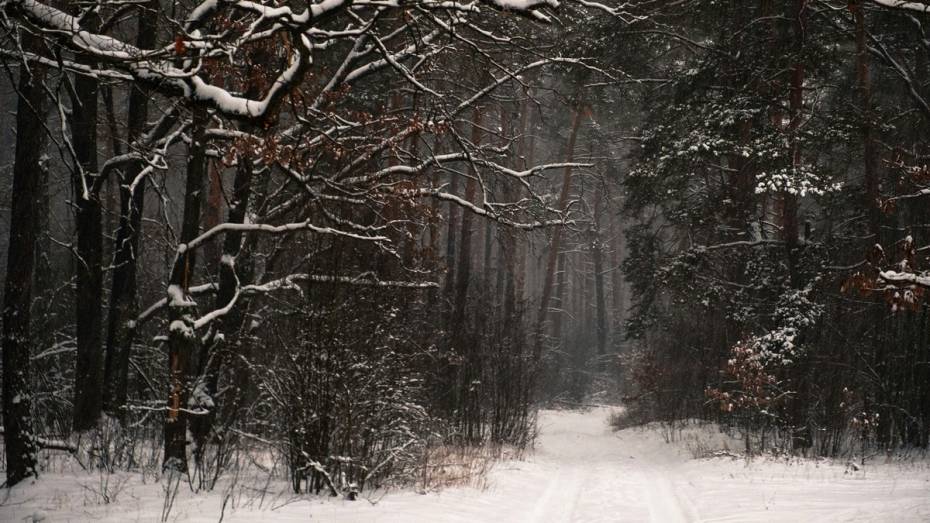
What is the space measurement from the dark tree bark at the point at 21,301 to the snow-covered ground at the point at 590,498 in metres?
0.42

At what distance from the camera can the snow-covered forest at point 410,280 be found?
19.5ft

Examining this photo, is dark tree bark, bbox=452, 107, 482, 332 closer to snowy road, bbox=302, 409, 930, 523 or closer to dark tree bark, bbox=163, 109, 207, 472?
snowy road, bbox=302, 409, 930, 523

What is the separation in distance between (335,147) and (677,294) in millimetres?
10565

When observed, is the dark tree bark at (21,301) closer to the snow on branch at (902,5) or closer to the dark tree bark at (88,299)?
the dark tree bark at (88,299)

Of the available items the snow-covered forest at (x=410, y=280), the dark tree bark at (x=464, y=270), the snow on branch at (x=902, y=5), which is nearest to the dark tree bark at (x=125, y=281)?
the snow-covered forest at (x=410, y=280)

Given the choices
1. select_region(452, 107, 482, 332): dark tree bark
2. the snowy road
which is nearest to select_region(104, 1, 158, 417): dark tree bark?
the snowy road

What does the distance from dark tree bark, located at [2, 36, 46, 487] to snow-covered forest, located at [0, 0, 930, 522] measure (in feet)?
0.11

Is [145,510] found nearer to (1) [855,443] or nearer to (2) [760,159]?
(2) [760,159]

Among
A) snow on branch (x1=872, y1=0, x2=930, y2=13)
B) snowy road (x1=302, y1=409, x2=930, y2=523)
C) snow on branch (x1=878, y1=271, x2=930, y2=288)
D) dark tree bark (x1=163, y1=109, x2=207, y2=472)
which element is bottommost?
snowy road (x1=302, y1=409, x2=930, y2=523)

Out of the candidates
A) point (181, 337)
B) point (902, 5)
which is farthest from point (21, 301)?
point (902, 5)

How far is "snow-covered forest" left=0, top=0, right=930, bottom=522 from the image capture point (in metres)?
5.94

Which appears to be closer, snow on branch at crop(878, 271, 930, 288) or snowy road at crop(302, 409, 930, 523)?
snow on branch at crop(878, 271, 930, 288)

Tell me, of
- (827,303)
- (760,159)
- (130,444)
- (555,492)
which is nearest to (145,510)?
(130,444)

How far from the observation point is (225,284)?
27.2 feet
